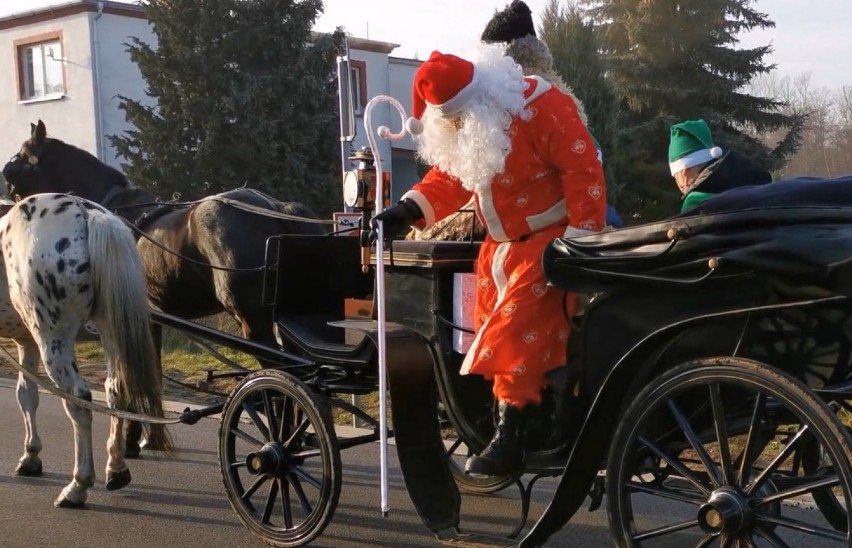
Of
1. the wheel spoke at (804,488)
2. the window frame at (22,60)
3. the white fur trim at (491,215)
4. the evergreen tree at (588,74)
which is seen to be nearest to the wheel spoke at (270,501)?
the white fur trim at (491,215)

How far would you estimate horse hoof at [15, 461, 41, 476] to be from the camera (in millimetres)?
5652

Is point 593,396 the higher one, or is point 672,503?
point 593,396

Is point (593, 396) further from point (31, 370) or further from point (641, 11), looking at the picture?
point (641, 11)

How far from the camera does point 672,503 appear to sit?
4973 millimetres

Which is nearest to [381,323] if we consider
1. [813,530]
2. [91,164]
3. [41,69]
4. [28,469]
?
[813,530]

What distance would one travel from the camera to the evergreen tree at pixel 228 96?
15359 mm

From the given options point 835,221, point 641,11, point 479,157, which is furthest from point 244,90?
point 835,221

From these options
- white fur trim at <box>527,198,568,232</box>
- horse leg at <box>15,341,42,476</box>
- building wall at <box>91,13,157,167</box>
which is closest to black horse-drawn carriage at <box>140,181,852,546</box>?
white fur trim at <box>527,198,568,232</box>

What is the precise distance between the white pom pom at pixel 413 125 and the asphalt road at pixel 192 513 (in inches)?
76.1

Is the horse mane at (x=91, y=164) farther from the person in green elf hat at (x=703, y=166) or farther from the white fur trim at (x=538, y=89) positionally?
the white fur trim at (x=538, y=89)

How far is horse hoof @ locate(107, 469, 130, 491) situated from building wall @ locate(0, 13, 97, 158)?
16202mm

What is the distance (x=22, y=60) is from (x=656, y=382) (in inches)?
855

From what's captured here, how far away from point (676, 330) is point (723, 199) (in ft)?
1.45

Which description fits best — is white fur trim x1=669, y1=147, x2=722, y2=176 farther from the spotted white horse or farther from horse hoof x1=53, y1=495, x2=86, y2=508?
horse hoof x1=53, y1=495, x2=86, y2=508
